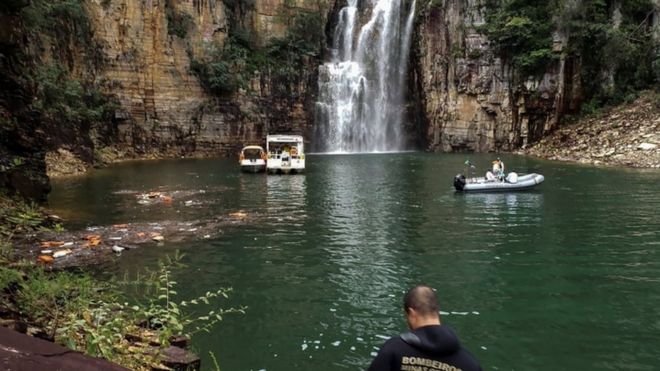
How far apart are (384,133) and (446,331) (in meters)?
53.8

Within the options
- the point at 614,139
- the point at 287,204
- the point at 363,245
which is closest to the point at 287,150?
the point at 287,204

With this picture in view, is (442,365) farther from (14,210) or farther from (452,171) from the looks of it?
(452,171)

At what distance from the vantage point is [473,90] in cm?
5147

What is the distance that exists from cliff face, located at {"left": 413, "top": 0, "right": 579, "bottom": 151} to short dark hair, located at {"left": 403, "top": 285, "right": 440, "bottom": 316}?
48.6 metres

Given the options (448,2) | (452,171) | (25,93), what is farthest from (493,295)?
(448,2)

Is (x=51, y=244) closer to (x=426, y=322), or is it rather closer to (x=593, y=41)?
(x=426, y=322)

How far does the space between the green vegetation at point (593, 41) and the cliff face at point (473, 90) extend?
1002 millimetres

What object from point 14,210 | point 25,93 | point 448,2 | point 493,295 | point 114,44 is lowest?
point 493,295

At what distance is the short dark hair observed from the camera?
12.0ft

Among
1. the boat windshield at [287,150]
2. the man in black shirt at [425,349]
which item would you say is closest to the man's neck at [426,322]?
the man in black shirt at [425,349]

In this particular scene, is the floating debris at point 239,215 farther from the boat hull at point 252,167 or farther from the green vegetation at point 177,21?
the green vegetation at point 177,21

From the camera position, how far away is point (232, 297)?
1055 centimetres

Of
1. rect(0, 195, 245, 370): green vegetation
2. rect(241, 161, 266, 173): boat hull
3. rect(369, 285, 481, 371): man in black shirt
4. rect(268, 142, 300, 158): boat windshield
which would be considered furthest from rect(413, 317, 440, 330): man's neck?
rect(241, 161, 266, 173): boat hull

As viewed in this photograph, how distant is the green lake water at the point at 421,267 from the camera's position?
8.20 metres
